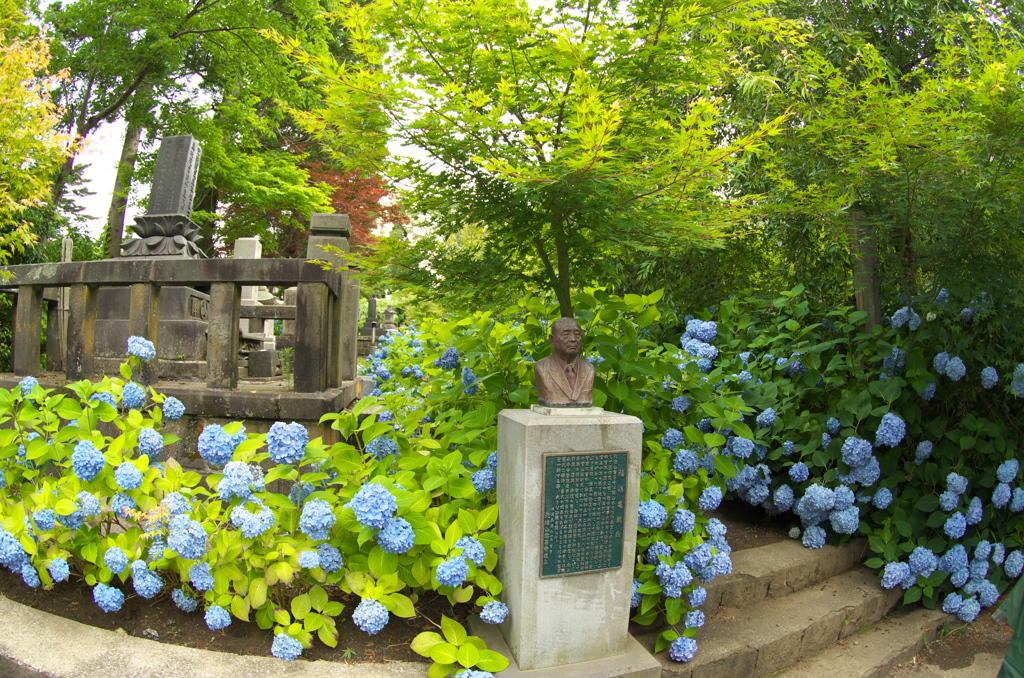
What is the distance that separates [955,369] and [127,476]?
13.6ft

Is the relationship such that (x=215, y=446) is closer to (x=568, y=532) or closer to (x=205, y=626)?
(x=205, y=626)

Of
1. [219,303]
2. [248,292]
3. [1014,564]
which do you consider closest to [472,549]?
[219,303]

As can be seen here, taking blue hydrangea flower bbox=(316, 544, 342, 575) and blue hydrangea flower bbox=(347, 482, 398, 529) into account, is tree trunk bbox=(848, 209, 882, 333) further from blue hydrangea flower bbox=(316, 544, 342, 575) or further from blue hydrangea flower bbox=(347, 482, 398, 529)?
blue hydrangea flower bbox=(316, 544, 342, 575)

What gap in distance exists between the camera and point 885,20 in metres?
5.47

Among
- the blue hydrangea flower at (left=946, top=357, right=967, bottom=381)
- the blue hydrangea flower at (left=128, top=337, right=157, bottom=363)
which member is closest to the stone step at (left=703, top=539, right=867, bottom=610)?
the blue hydrangea flower at (left=946, top=357, right=967, bottom=381)

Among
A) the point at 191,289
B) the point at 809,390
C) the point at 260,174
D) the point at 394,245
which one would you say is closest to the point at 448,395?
the point at 394,245

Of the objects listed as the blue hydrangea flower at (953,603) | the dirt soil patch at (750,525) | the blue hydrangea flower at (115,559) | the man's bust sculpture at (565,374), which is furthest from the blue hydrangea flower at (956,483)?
the blue hydrangea flower at (115,559)

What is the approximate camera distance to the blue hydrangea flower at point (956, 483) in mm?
3379

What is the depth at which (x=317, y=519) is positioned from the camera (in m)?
2.22

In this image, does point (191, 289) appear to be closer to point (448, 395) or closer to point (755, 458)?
point (448, 395)

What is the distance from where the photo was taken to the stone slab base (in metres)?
2.36

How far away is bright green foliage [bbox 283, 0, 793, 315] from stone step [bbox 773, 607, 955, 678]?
220cm

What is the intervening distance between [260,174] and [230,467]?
12.5m

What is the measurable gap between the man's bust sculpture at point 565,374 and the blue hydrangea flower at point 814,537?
196 cm
